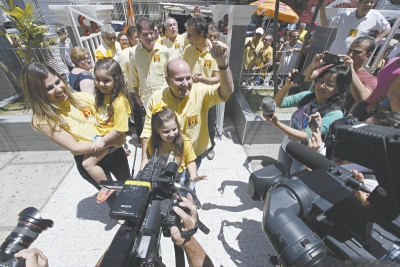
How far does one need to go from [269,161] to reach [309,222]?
2.72 m

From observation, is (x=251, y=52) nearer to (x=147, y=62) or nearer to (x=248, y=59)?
(x=248, y=59)

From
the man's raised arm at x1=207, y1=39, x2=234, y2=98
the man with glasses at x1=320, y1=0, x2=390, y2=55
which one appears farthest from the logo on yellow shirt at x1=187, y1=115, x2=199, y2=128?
the man with glasses at x1=320, y1=0, x2=390, y2=55

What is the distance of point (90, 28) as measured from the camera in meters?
4.25

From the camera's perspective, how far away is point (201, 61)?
125 inches

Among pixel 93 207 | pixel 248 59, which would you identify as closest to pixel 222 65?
pixel 93 207

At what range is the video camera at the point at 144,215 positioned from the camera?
2.46 feet

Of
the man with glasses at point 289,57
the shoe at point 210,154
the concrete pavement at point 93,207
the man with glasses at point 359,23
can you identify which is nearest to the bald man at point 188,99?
the concrete pavement at point 93,207

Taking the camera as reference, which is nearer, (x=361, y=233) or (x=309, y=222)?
(x=361, y=233)

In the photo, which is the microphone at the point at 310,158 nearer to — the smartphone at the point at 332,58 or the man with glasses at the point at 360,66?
the smartphone at the point at 332,58

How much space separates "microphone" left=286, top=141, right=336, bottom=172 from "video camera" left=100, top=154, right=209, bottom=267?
0.65 metres

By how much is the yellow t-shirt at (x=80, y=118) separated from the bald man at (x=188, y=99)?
0.49m

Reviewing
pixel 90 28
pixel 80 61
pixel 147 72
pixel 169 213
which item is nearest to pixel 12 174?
pixel 80 61

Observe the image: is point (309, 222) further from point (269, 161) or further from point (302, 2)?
point (302, 2)

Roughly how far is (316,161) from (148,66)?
2892 millimetres
